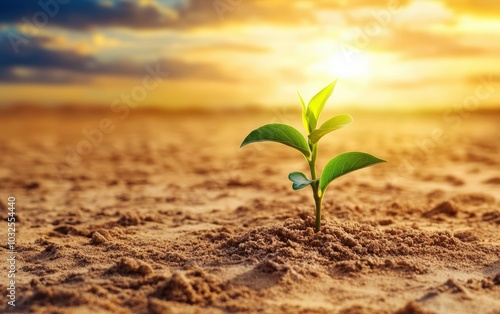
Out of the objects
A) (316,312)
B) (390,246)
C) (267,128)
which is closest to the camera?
(316,312)

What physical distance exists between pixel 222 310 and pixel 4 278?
1.32 m

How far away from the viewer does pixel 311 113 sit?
3268 millimetres

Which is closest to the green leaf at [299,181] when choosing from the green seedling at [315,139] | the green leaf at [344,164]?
the green seedling at [315,139]

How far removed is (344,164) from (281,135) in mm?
407

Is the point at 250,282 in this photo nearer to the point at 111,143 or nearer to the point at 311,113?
the point at 311,113

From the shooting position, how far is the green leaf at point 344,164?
3.15m

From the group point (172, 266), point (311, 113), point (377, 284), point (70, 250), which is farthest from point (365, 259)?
point (70, 250)

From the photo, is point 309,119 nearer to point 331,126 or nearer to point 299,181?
point 331,126

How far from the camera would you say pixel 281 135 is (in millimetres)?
3158

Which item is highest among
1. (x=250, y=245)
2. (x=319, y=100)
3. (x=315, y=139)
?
(x=319, y=100)

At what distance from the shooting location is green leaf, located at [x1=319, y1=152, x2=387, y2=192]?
10.3 ft

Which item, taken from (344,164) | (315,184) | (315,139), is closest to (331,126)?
(315,139)

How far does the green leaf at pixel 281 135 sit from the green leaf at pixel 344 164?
0.52 ft

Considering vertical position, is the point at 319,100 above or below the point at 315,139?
above
